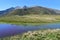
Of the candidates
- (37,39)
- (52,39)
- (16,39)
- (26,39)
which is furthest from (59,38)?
(16,39)

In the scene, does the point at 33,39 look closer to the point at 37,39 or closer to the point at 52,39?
the point at 37,39

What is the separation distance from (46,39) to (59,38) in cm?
231

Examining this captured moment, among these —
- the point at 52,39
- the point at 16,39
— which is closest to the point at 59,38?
the point at 52,39

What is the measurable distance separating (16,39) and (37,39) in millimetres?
3855

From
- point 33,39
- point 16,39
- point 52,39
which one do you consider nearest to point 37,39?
point 33,39

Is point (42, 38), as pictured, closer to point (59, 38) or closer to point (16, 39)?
point (59, 38)

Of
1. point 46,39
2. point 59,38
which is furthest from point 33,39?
point 59,38

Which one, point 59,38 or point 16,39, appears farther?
point 16,39

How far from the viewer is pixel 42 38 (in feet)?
75.8

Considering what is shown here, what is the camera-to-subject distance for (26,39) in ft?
75.4

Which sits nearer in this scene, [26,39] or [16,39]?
[26,39]

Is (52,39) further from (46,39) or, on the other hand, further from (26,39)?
(26,39)

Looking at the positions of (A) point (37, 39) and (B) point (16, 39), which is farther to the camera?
(B) point (16, 39)

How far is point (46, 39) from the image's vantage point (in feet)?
71.9
